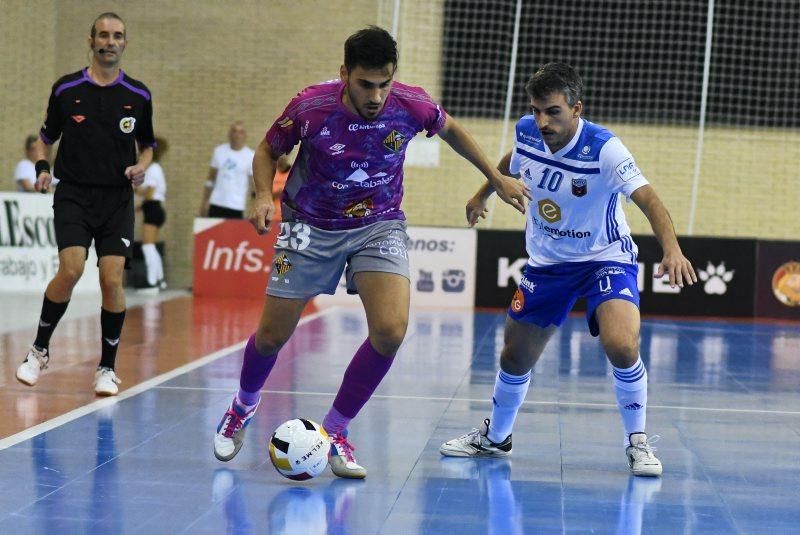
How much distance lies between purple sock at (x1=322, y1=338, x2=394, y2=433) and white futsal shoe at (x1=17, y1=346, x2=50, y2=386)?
2689mm

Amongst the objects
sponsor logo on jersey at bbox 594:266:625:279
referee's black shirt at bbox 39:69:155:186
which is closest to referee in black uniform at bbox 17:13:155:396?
referee's black shirt at bbox 39:69:155:186

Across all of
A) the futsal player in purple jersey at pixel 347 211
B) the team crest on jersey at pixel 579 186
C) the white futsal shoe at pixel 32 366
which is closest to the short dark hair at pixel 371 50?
the futsal player in purple jersey at pixel 347 211

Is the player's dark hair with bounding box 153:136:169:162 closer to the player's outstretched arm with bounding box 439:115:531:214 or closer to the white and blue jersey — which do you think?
the white and blue jersey

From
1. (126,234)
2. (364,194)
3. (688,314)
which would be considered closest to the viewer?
(364,194)

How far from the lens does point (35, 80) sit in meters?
18.1

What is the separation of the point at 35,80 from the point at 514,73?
694cm

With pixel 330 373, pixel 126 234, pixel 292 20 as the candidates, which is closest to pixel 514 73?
pixel 292 20

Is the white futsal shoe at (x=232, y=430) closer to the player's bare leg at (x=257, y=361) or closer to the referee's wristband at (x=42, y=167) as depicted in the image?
the player's bare leg at (x=257, y=361)

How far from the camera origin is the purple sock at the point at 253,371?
528 cm

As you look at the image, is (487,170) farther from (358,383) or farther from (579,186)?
(358,383)

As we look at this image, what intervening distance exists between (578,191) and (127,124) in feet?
9.77

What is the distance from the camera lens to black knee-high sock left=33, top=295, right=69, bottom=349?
7312 millimetres

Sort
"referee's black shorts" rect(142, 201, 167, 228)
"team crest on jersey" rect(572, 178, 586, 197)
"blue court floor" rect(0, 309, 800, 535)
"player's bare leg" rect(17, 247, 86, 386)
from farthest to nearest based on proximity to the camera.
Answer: "referee's black shorts" rect(142, 201, 167, 228), "player's bare leg" rect(17, 247, 86, 386), "team crest on jersey" rect(572, 178, 586, 197), "blue court floor" rect(0, 309, 800, 535)

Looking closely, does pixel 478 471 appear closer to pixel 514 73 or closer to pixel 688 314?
pixel 688 314
